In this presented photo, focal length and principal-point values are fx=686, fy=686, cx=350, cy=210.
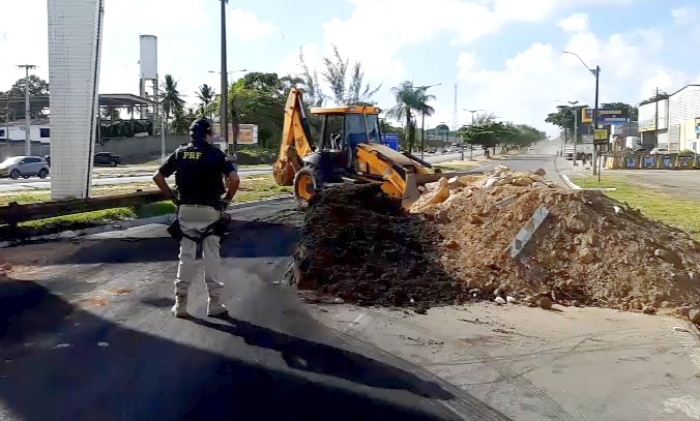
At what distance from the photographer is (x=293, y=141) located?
20.9m

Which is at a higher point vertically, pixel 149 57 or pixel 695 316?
pixel 149 57

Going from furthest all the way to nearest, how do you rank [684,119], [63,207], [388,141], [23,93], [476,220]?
[23,93]
[684,119]
[388,141]
[63,207]
[476,220]

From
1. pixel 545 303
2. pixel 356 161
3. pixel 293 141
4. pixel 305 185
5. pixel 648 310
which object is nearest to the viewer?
pixel 648 310

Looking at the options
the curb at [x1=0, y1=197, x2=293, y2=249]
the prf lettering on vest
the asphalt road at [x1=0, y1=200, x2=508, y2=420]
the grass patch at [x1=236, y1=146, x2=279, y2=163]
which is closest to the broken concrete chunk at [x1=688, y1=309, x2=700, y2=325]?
the asphalt road at [x1=0, y1=200, x2=508, y2=420]

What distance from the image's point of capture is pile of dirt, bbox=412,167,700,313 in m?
7.68

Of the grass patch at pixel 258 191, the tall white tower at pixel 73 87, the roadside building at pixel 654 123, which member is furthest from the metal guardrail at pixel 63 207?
the roadside building at pixel 654 123

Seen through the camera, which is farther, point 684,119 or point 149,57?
point 684,119

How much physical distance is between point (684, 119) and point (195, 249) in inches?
2990

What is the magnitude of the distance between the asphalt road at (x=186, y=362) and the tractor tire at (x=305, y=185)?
8386mm

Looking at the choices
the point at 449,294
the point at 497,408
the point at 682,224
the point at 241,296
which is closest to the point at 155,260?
the point at 241,296

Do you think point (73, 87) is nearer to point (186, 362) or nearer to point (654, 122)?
Answer: point (186, 362)

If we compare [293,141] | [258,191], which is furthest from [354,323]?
[258,191]

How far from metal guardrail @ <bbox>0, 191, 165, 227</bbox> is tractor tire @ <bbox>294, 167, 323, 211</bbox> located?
11.6 feet

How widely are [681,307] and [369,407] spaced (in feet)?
13.9
